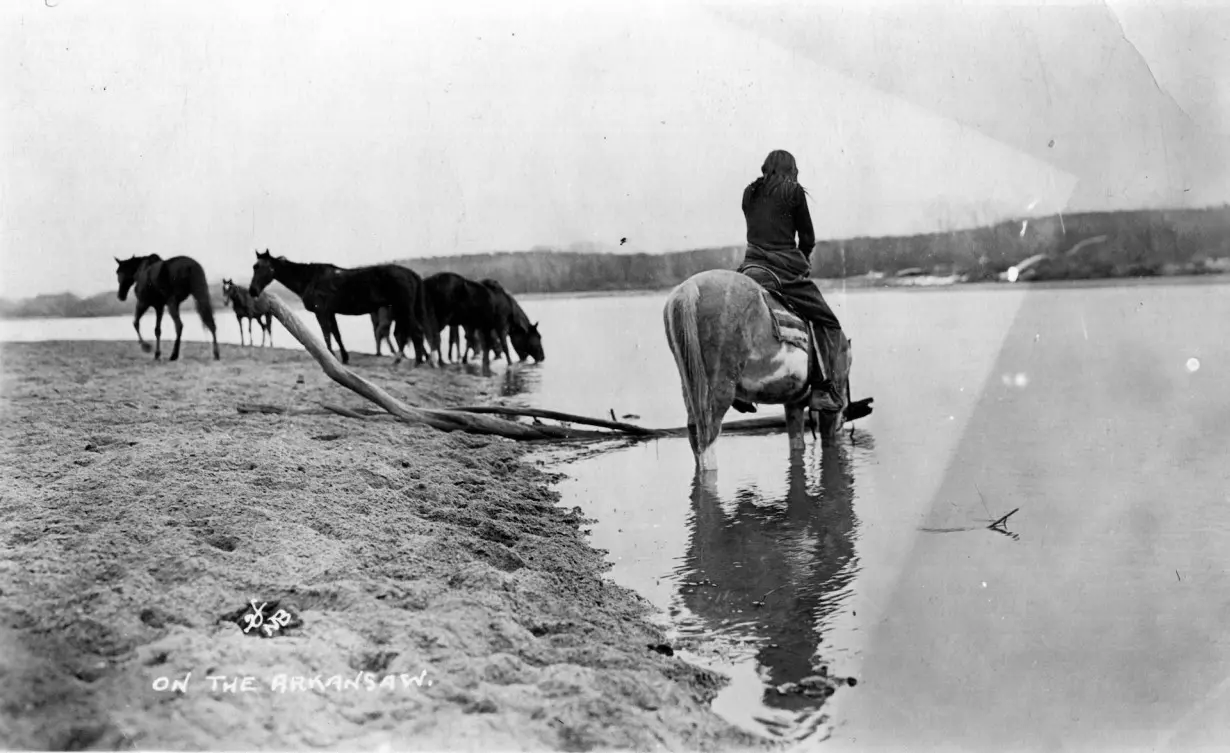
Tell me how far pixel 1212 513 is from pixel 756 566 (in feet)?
8.62

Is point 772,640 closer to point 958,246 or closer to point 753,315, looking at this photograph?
point 753,315

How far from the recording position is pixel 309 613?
3.07m

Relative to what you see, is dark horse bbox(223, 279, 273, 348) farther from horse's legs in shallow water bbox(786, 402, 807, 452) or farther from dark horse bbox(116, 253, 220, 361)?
horse's legs in shallow water bbox(786, 402, 807, 452)

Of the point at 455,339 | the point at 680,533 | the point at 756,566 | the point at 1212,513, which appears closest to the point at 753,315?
the point at 680,533

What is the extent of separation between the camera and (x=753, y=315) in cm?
530

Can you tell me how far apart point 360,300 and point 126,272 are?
2392mm

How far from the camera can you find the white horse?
5168mm

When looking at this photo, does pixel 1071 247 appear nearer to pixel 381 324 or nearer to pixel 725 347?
pixel 725 347

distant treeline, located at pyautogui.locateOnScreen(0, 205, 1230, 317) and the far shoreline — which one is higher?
distant treeline, located at pyautogui.locateOnScreen(0, 205, 1230, 317)

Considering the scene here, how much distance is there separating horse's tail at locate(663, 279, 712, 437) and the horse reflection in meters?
0.44

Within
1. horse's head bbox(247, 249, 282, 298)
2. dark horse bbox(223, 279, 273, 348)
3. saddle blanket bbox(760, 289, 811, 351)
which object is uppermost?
horse's head bbox(247, 249, 282, 298)

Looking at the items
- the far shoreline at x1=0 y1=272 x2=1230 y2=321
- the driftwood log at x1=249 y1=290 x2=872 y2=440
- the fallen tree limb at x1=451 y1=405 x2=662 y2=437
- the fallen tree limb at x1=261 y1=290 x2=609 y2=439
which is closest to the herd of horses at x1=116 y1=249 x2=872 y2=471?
the far shoreline at x1=0 y1=272 x2=1230 y2=321

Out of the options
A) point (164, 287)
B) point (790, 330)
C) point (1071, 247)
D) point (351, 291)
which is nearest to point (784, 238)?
point (790, 330)

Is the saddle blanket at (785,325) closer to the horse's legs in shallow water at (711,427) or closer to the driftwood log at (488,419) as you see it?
the horse's legs in shallow water at (711,427)
